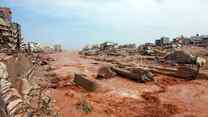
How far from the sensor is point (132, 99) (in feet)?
36.9

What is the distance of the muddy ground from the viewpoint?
9359 mm

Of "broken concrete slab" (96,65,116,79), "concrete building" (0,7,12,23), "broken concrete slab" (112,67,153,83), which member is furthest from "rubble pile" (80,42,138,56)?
"broken concrete slab" (96,65,116,79)

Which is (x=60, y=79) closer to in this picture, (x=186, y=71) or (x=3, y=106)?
(x=186, y=71)

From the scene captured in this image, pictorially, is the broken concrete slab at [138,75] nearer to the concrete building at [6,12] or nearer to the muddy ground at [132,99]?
the muddy ground at [132,99]

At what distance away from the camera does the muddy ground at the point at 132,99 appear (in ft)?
30.7

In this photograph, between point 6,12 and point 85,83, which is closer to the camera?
point 85,83

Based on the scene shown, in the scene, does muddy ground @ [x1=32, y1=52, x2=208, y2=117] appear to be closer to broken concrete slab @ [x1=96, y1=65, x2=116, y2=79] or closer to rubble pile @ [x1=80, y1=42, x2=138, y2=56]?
broken concrete slab @ [x1=96, y1=65, x2=116, y2=79]

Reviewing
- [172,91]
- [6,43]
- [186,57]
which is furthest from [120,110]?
[186,57]

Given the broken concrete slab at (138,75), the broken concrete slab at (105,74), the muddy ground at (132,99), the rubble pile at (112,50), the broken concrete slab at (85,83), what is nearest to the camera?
the muddy ground at (132,99)

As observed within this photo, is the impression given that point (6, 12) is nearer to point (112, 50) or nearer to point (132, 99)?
point (132, 99)

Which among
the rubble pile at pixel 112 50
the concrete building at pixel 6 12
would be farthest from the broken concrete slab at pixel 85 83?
the rubble pile at pixel 112 50

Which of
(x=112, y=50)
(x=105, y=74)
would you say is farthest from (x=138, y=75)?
(x=112, y=50)

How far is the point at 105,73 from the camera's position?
15.5 meters

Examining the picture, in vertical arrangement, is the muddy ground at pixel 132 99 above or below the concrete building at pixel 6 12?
below
